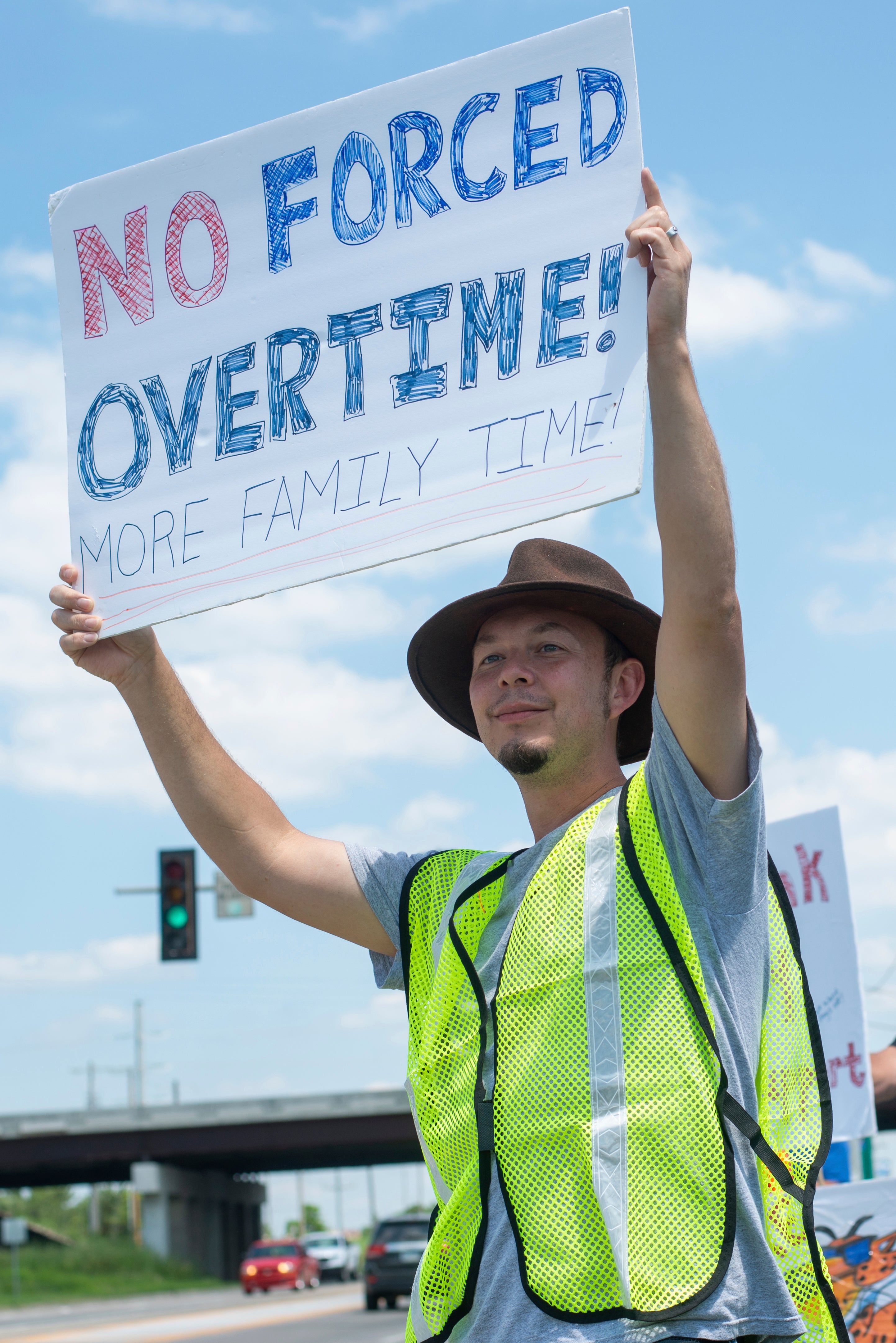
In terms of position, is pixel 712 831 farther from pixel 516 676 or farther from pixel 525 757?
pixel 516 676

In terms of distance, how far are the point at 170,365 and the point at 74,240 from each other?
1.46 ft

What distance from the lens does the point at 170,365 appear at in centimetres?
304

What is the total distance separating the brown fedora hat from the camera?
280 cm

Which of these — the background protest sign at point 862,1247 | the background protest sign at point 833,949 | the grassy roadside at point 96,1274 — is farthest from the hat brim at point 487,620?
the grassy roadside at point 96,1274

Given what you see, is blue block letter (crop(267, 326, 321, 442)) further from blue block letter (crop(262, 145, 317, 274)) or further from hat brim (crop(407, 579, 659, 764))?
hat brim (crop(407, 579, 659, 764))

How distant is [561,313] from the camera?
257 cm

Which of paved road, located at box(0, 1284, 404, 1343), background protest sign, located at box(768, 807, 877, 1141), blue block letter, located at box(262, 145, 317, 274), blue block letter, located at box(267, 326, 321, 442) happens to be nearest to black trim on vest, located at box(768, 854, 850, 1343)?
blue block letter, located at box(267, 326, 321, 442)

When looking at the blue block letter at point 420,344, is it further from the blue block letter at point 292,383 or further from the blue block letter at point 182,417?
the blue block letter at point 182,417

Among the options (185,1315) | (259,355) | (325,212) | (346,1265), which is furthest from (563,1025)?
(346,1265)

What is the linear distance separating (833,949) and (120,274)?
4.46 metres

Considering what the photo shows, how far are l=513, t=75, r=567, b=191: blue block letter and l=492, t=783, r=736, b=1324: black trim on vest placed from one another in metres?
1.28

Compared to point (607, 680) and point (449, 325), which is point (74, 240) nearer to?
point (449, 325)

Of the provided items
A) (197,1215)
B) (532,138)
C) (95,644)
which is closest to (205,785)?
(95,644)

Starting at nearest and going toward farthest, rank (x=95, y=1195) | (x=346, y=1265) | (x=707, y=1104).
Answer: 1. (x=707, y=1104)
2. (x=346, y=1265)
3. (x=95, y=1195)
